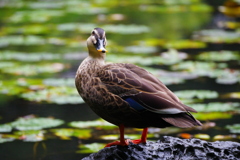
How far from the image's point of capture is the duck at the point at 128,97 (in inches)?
124

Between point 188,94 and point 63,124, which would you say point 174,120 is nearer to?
point 63,124

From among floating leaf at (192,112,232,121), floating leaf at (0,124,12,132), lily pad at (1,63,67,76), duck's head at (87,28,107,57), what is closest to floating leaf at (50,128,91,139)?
floating leaf at (0,124,12,132)

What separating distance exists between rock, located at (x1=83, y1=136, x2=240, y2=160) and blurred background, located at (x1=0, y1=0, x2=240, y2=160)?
95 centimetres

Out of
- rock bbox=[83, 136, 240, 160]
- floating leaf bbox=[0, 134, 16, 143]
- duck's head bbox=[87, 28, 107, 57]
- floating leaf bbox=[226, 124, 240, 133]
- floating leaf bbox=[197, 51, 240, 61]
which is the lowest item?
floating leaf bbox=[226, 124, 240, 133]

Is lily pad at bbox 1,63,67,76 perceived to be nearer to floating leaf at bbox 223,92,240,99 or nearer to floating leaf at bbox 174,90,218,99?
floating leaf at bbox 174,90,218,99

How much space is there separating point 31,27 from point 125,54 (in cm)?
255

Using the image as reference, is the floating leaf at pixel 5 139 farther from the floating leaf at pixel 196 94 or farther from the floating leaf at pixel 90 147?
the floating leaf at pixel 196 94

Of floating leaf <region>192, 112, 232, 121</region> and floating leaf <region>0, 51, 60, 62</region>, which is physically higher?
floating leaf <region>0, 51, 60, 62</region>

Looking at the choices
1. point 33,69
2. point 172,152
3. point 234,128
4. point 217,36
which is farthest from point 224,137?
point 217,36

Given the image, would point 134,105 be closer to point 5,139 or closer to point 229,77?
point 5,139

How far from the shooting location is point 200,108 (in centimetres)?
517

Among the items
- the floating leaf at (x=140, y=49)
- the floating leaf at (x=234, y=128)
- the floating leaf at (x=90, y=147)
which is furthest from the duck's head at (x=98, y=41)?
the floating leaf at (x=140, y=49)

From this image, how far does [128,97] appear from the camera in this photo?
3.24 m

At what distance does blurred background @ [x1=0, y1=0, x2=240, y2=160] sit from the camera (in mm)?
4691
